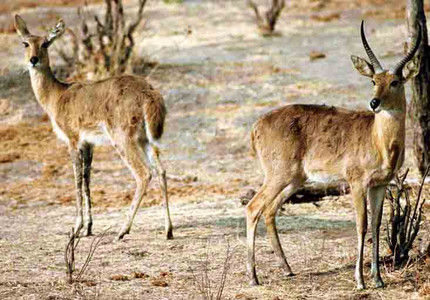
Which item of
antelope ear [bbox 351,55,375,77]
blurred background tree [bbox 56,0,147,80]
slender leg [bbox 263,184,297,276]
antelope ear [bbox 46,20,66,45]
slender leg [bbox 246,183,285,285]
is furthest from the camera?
blurred background tree [bbox 56,0,147,80]

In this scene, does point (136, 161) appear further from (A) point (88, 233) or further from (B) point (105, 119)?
(A) point (88, 233)

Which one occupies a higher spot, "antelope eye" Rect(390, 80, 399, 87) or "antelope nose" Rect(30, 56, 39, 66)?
"antelope eye" Rect(390, 80, 399, 87)

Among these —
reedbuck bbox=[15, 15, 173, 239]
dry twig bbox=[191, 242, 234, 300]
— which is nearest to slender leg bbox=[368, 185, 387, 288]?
dry twig bbox=[191, 242, 234, 300]

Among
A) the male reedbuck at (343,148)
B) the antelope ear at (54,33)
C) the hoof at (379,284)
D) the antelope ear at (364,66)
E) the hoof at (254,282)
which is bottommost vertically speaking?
the hoof at (254,282)

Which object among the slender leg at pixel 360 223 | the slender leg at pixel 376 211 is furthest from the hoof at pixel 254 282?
the slender leg at pixel 376 211

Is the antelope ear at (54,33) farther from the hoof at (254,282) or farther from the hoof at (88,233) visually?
the hoof at (254,282)

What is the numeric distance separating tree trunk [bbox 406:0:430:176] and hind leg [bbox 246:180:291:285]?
3.57 m

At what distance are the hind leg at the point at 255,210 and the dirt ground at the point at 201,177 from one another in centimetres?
18

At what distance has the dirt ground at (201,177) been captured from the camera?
812cm

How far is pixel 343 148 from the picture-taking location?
315 inches

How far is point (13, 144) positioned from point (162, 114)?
5.72 meters

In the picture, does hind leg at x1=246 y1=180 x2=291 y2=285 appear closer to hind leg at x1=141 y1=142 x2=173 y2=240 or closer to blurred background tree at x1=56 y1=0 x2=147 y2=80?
A: hind leg at x1=141 y1=142 x2=173 y2=240

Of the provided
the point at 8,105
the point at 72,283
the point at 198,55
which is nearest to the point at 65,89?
the point at 72,283

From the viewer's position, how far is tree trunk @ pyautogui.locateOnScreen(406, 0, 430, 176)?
36.4ft
